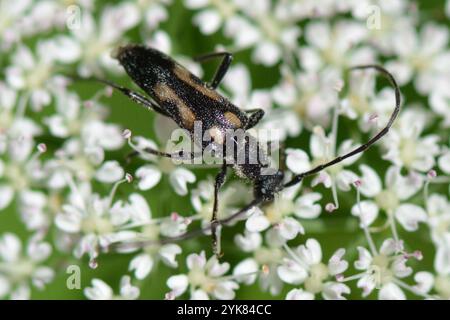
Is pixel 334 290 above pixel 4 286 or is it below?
below

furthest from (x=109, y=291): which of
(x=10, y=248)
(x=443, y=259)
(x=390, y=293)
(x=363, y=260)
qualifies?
(x=443, y=259)

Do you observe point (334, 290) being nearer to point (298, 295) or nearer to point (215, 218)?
point (298, 295)

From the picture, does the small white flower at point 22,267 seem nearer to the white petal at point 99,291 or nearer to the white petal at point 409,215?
the white petal at point 99,291

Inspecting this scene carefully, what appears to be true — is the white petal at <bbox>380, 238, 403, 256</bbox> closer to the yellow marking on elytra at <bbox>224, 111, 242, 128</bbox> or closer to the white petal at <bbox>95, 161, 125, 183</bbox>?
the yellow marking on elytra at <bbox>224, 111, 242, 128</bbox>

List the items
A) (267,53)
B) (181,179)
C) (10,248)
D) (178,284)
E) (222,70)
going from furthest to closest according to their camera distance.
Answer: (267,53)
(10,248)
(222,70)
(181,179)
(178,284)

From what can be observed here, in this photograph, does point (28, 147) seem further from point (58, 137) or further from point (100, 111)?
point (100, 111)

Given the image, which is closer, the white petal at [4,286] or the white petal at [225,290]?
the white petal at [225,290]

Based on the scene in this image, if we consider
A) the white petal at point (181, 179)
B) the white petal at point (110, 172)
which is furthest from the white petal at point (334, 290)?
the white petal at point (110, 172)

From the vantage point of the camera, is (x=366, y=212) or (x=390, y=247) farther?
(x=366, y=212)
